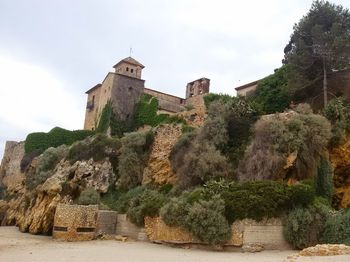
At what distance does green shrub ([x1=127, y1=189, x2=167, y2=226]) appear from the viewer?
21630 millimetres

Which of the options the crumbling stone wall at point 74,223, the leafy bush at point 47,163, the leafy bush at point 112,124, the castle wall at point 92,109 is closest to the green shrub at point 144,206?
the crumbling stone wall at point 74,223

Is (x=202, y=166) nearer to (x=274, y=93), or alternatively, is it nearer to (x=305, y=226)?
(x=305, y=226)

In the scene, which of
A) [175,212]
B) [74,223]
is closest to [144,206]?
[175,212]

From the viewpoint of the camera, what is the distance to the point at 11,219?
34844mm

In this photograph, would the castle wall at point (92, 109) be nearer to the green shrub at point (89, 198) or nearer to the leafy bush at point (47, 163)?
the leafy bush at point (47, 163)

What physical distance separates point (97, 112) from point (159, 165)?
22.1 metres

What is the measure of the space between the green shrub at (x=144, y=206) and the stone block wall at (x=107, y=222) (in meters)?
1.45

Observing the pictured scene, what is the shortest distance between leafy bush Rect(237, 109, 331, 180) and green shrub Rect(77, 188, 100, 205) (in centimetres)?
941

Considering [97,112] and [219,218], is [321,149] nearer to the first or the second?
[219,218]

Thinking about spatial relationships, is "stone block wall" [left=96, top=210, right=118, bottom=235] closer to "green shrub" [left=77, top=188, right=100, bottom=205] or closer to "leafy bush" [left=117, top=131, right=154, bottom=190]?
"green shrub" [left=77, top=188, right=100, bottom=205]

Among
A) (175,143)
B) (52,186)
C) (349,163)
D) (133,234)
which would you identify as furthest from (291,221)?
(52,186)

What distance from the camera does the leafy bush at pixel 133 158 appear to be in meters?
28.2

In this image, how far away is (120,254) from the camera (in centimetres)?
1627

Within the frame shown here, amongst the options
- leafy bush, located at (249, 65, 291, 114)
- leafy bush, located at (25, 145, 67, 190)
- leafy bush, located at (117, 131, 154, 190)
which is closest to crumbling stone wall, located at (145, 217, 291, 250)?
leafy bush, located at (117, 131, 154, 190)
